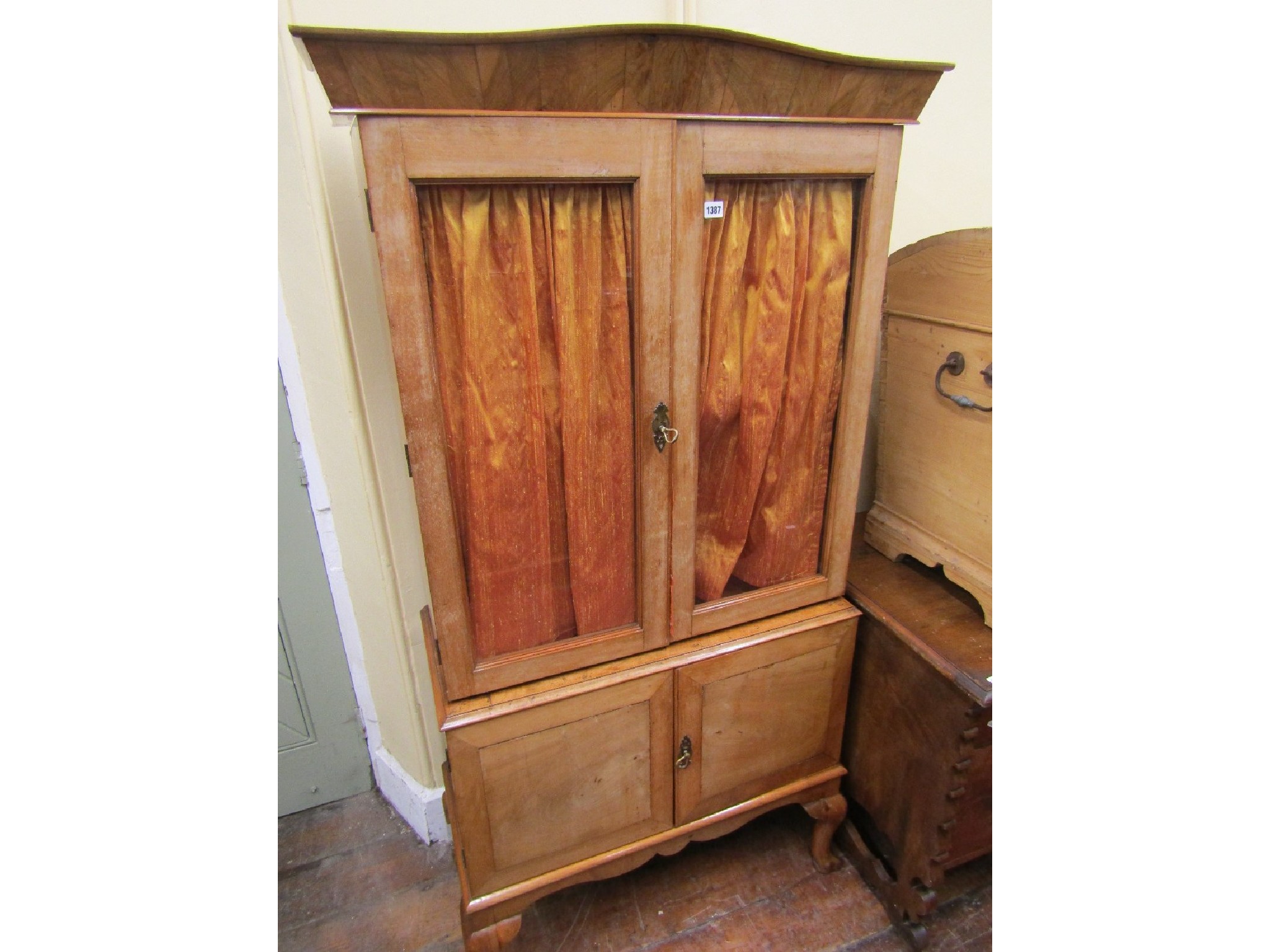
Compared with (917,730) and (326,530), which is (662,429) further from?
(326,530)

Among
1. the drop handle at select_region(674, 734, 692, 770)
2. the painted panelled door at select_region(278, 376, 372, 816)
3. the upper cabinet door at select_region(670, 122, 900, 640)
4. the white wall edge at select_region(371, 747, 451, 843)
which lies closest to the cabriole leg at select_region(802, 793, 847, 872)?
the drop handle at select_region(674, 734, 692, 770)

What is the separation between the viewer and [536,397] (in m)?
1.12

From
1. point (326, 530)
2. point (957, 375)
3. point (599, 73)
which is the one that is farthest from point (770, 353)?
point (326, 530)

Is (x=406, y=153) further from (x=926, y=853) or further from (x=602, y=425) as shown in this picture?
(x=926, y=853)

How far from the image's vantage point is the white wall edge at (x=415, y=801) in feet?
6.05

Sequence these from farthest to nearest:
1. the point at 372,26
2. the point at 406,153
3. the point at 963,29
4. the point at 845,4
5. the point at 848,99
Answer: the point at 963,29
the point at 845,4
the point at 372,26
the point at 848,99
the point at 406,153

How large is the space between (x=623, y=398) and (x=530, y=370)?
0.57ft

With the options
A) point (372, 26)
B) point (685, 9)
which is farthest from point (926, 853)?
point (372, 26)

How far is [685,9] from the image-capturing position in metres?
1.38

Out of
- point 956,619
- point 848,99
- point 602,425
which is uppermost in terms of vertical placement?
point 848,99

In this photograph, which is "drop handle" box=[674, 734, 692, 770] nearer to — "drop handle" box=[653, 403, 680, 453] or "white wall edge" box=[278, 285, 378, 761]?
"drop handle" box=[653, 403, 680, 453]

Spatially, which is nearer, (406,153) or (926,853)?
(406,153)

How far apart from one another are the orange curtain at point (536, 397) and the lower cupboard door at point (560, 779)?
0.53ft
